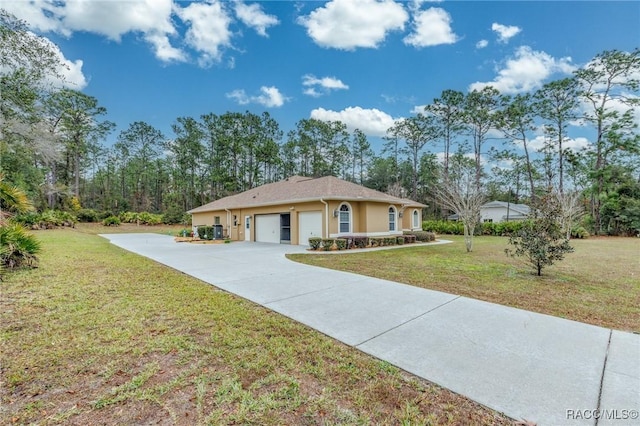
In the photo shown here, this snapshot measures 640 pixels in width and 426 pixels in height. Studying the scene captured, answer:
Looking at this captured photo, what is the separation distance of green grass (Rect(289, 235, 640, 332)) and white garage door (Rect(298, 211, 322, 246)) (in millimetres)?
4676

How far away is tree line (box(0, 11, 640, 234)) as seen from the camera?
1513cm

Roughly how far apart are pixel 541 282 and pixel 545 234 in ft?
4.10

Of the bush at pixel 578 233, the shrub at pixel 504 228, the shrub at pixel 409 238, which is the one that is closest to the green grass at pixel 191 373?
the shrub at pixel 409 238

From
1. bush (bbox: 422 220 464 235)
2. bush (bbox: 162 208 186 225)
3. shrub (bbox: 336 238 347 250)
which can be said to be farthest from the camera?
bush (bbox: 162 208 186 225)

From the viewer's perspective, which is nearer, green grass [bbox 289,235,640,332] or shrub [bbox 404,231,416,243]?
green grass [bbox 289,235,640,332]

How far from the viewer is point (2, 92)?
10047mm

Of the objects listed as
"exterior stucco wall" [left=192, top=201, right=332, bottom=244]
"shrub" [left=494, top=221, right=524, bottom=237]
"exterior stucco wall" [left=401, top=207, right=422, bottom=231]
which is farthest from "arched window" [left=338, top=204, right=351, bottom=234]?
"shrub" [left=494, top=221, right=524, bottom=237]

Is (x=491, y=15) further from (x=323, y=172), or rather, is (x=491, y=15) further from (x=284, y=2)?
(x=323, y=172)

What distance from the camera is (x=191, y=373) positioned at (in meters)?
2.72

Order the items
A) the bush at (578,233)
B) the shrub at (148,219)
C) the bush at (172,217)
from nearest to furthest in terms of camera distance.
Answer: the bush at (578,233) < the shrub at (148,219) < the bush at (172,217)

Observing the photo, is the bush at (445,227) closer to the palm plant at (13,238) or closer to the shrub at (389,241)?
the shrub at (389,241)

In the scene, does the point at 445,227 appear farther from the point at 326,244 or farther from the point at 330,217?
the point at 326,244

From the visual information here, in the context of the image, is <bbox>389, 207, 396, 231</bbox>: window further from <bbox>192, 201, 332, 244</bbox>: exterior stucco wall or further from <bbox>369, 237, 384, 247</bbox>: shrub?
<bbox>192, 201, 332, 244</bbox>: exterior stucco wall

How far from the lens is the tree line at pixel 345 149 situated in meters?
15.1
